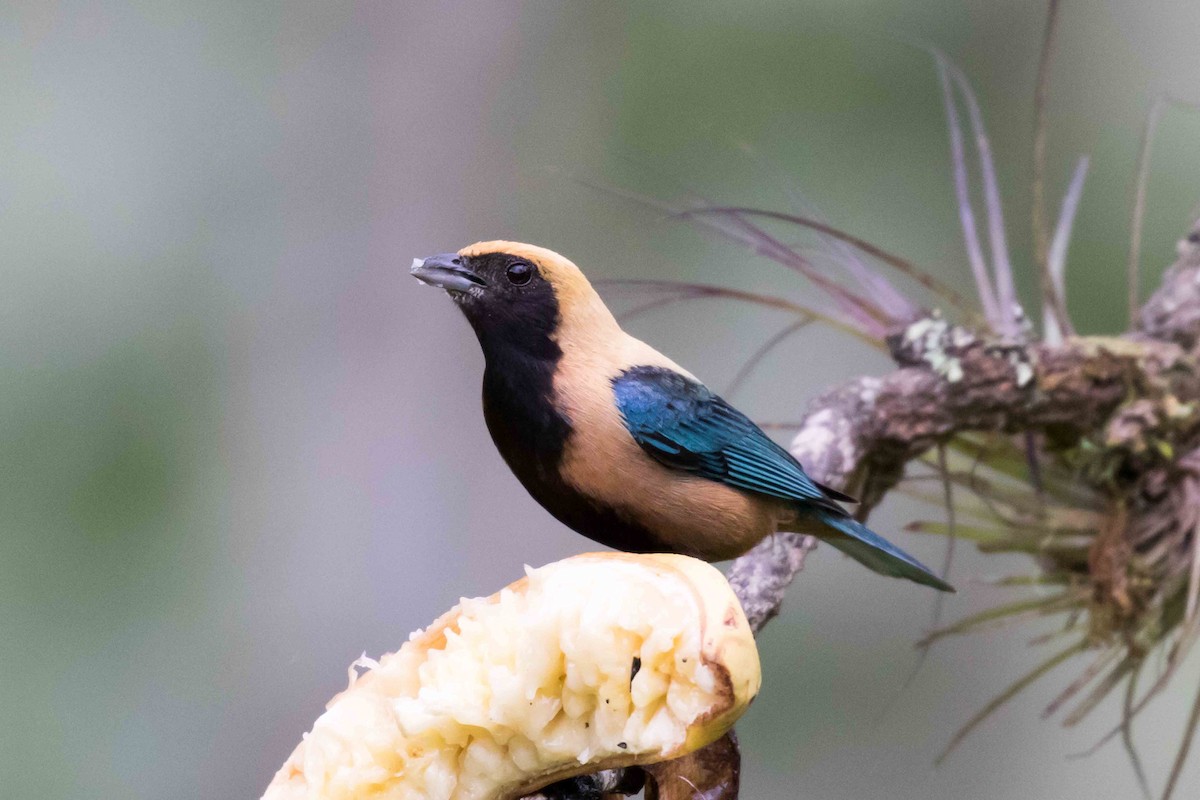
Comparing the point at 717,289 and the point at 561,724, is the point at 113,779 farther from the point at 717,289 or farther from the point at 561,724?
the point at 561,724

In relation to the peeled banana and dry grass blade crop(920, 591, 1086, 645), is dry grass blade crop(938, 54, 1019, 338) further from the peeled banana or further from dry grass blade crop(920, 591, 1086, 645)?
the peeled banana

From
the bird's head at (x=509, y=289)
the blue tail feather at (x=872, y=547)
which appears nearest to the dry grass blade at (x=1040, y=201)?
the blue tail feather at (x=872, y=547)

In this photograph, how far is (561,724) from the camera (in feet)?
4.17

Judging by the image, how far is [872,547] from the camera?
75.0 inches

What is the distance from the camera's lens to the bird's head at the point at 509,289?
1.66m

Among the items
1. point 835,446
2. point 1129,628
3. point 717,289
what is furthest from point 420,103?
point 1129,628

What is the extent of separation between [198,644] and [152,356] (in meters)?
1.03

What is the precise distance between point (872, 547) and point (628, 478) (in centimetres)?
52

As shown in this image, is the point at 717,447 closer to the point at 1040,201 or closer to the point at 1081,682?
the point at 1081,682

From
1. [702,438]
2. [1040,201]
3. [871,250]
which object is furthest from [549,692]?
[1040,201]

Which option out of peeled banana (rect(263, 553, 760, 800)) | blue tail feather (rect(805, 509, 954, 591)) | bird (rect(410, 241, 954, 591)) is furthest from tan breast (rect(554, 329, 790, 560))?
peeled banana (rect(263, 553, 760, 800))

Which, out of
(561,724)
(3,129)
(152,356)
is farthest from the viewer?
(152,356)

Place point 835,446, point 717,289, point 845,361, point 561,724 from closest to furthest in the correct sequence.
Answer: point 561,724 → point 835,446 → point 717,289 → point 845,361

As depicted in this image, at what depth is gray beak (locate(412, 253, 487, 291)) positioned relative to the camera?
164cm
